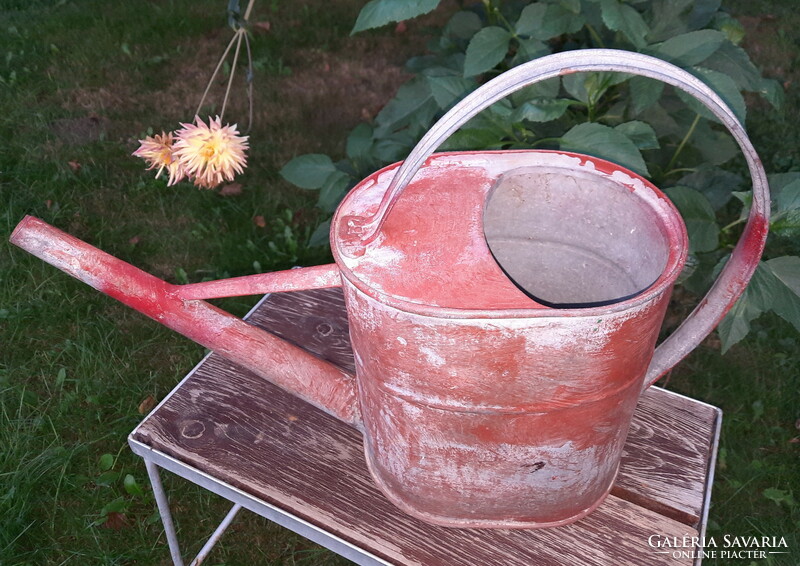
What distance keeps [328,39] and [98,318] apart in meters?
1.87

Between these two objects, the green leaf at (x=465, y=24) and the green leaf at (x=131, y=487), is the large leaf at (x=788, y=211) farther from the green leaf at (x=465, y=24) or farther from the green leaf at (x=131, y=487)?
the green leaf at (x=131, y=487)

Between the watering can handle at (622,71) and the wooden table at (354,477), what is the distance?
1.05 feet

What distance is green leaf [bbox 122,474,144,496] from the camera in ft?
5.58

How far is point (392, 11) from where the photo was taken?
1.27 m

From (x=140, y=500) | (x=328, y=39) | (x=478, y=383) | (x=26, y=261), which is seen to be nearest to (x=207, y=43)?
(x=328, y=39)

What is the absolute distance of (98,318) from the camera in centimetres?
212

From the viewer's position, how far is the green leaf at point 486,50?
55.5 inches

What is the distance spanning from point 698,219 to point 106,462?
4.74ft

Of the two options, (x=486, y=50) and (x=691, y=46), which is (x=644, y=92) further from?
(x=486, y=50)

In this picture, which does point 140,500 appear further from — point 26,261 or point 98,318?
point 26,261

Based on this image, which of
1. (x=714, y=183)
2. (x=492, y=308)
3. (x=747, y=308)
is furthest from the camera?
(x=714, y=183)

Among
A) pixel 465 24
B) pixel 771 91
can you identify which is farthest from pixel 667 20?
pixel 465 24

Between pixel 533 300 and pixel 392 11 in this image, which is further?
pixel 392 11

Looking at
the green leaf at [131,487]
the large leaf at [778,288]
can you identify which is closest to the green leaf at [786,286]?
the large leaf at [778,288]
